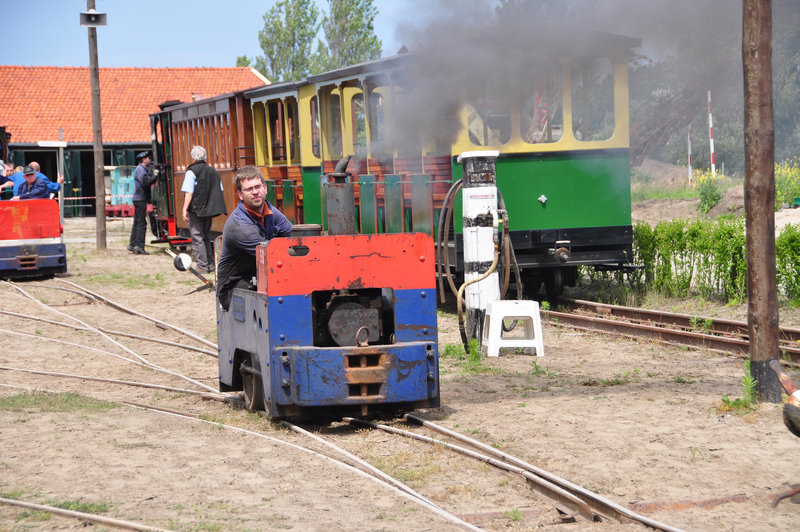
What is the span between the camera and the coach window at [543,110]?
12.1m

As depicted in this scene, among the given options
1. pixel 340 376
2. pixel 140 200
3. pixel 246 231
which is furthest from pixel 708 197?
pixel 340 376

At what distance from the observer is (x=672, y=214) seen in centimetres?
2634

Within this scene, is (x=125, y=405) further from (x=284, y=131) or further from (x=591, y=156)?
(x=284, y=131)

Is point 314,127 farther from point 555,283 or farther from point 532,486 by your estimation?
point 532,486

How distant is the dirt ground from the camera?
487cm

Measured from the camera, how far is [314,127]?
610 inches

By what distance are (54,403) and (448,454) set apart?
11.0 feet

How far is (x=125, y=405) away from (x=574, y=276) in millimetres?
7410

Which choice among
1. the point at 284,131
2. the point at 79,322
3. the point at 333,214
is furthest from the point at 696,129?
the point at 333,214

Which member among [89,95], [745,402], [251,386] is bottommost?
[745,402]

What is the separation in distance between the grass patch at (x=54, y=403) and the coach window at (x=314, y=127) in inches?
319

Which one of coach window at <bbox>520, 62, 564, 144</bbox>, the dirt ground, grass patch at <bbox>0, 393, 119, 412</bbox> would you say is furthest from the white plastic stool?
grass patch at <bbox>0, 393, 119, 412</bbox>

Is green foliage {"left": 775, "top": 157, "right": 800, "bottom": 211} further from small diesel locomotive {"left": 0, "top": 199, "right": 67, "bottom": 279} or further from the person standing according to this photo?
small diesel locomotive {"left": 0, "top": 199, "right": 67, "bottom": 279}

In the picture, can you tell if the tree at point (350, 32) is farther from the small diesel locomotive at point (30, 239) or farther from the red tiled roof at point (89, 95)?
the small diesel locomotive at point (30, 239)
